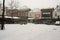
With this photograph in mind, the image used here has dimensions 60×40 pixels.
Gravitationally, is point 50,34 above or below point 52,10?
below

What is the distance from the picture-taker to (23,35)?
1927 millimetres

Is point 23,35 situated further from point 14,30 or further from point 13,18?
point 13,18

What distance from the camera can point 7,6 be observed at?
2.00 meters

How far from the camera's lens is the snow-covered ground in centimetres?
189

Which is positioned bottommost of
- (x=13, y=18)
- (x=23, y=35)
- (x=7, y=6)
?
(x=23, y=35)

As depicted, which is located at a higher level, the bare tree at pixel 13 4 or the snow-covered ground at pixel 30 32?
the bare tree at pixel 13 4

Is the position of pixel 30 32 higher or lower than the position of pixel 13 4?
lower

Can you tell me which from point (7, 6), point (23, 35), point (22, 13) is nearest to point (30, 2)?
point (22, 13)

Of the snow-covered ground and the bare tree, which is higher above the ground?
the bare tree

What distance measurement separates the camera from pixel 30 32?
76.6 inches

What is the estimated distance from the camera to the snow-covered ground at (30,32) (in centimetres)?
189

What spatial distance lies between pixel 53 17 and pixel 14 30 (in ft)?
1.78

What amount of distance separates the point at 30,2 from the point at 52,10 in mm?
315

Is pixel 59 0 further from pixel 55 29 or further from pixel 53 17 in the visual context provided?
pixel 55 29
